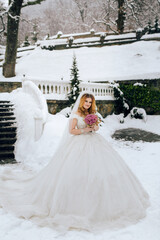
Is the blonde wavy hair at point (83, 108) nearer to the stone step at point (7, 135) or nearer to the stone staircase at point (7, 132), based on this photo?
the stone staircase at point (7, 132)

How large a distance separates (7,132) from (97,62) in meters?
13.8

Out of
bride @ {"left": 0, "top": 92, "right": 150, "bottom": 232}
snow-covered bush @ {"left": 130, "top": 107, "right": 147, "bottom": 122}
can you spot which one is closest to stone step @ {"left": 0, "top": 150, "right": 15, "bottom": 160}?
bride @ {"left": 0, "top": 92, "right": 150, "bottom": 232}

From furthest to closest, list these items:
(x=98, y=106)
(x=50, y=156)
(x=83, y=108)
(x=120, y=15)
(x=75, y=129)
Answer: (x=120, y=15)
(x=98, y=106)
(x=50, y=156)
(x=83, y=108)
(x=75, y=129)

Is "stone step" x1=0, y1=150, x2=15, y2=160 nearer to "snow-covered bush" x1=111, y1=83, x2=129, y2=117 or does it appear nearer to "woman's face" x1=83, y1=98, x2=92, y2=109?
"woman's face" x1=83, y1=98, x2=92, y2=109

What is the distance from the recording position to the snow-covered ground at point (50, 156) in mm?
3012

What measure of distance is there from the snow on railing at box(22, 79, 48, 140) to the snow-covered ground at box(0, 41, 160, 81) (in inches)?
275

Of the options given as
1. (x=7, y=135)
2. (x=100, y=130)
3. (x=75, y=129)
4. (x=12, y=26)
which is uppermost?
(x=12, y=26)

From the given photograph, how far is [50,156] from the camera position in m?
6.80

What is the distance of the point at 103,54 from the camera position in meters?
21.4

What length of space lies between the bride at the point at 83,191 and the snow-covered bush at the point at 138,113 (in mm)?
9620

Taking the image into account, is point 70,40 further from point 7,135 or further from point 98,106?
point 7,135

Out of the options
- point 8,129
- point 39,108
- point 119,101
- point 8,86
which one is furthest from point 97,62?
point 8,129

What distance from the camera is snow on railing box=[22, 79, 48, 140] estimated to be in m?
7.53

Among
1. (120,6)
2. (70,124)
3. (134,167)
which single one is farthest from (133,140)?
(120,6)
